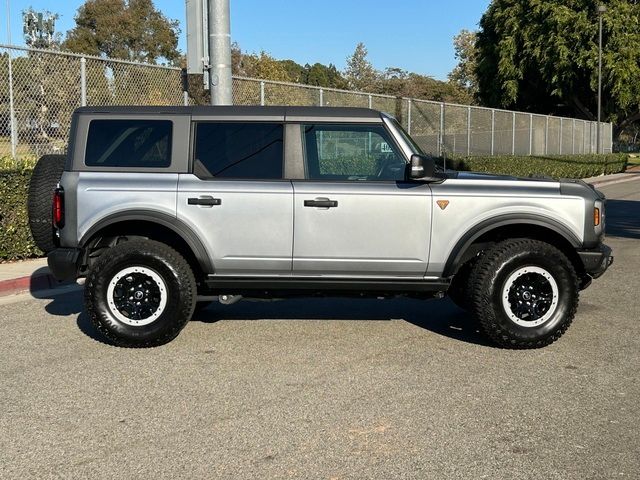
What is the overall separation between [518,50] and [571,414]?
46.8 meters

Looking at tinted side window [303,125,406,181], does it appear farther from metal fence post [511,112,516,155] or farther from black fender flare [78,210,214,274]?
metal fence post [511,112,516,155]

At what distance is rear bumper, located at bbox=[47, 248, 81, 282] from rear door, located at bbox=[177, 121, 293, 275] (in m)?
0.96

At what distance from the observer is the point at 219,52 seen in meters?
11.0

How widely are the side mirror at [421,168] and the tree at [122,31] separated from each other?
60.7 metres

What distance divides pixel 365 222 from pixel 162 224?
66.4 inches

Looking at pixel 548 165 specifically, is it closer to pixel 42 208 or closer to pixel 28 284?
pixel 28 284

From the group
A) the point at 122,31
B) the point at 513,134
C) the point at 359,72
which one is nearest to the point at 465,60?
the point at 359,72

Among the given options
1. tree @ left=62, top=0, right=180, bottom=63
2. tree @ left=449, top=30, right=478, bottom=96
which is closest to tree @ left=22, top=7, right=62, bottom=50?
tree @ left=62, top=0, right=180, bottom=63

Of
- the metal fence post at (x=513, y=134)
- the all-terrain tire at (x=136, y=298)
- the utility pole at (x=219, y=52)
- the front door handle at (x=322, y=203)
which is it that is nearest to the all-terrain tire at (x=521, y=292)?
the front door handle at (x=322, y=203)

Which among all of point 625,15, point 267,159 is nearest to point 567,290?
point 267,159

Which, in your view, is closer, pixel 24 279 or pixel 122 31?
pixel 24 279

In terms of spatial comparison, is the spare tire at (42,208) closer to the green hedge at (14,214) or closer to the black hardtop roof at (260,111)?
the black hardtop roof at (260,111)

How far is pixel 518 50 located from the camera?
4762 cm

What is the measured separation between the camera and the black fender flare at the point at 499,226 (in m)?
5.89
